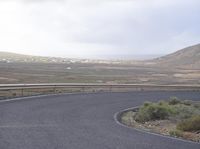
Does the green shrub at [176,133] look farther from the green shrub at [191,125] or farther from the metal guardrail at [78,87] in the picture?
the metal guardrail at [78,87]

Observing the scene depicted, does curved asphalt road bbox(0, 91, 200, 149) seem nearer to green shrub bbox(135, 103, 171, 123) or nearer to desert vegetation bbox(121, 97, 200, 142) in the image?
desert vegetation bbox(121, 97, 200, 142)

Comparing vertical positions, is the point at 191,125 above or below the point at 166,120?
above

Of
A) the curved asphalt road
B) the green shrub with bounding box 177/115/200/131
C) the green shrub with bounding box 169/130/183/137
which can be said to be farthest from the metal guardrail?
the green shrub with bounding box 169/130/183/137

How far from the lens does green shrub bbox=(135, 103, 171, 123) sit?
2294cm

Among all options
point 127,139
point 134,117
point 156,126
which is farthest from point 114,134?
point 134,117

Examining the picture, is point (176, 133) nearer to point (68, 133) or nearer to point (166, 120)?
point (68, 133)

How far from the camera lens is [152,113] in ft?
78.0

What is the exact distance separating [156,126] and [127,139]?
611 centimetres

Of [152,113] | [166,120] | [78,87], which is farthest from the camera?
[78,87]

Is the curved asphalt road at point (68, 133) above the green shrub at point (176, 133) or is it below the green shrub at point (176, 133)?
above

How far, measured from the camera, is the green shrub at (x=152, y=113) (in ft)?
75.3

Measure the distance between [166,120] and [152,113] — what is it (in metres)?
1.12

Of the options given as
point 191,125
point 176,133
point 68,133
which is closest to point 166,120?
point 191,125

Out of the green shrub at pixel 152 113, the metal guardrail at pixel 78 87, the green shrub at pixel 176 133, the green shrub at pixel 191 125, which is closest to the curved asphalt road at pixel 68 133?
the green shrub at pixel 176 133
